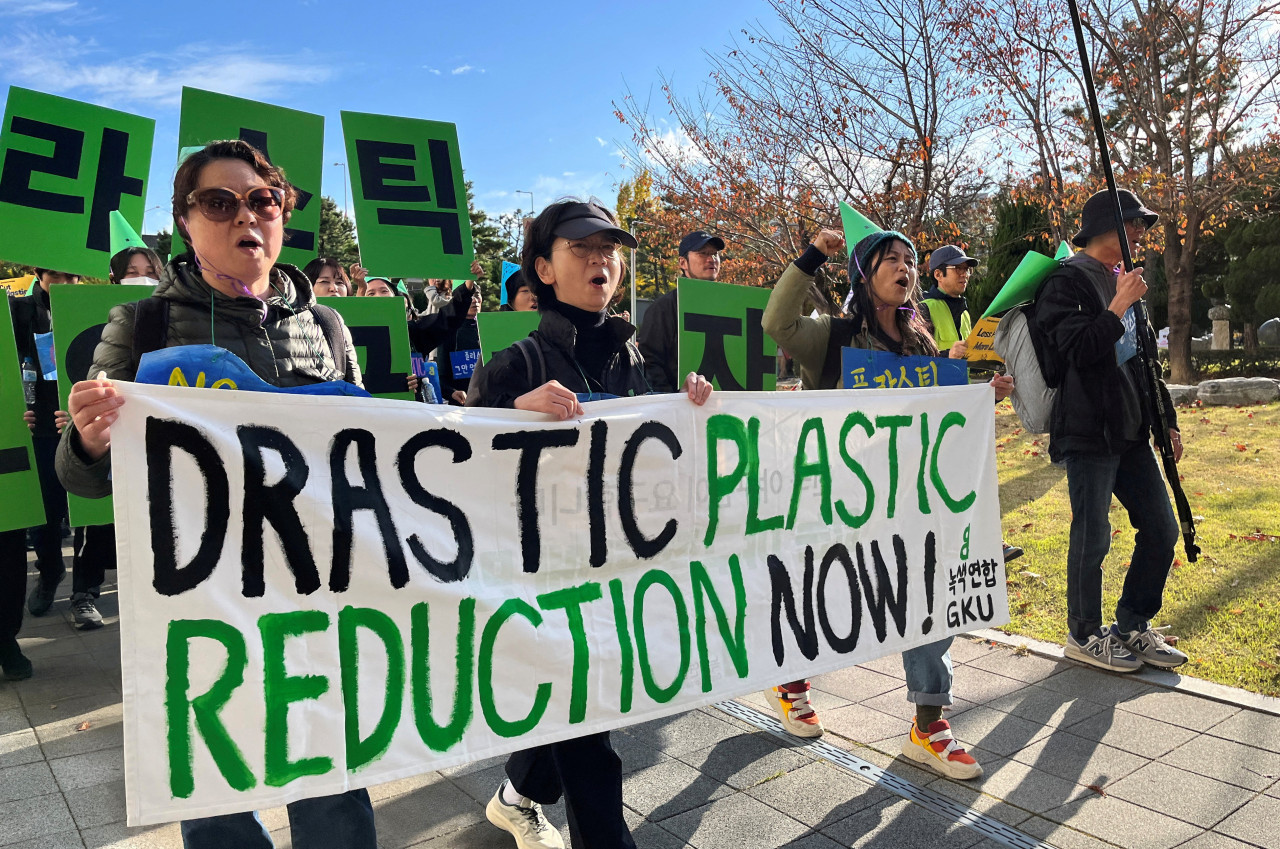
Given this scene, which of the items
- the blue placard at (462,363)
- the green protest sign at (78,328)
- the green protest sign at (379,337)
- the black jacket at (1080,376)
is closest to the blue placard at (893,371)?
the black jacket at (1080,376)

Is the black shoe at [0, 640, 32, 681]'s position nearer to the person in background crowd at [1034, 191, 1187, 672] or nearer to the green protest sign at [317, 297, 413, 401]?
the green protest sign at [317, 297, 413, 401]

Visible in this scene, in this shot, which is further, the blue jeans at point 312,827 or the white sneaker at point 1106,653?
the white sneaker at point 1106,653

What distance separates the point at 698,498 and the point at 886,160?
33.3 feet

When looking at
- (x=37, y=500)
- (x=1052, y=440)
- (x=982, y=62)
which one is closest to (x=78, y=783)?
(x=37, y=500)

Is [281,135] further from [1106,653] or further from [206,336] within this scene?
[1106,653]

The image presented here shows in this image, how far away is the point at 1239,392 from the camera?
1316 cm

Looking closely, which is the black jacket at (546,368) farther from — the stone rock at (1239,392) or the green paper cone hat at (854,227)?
the stone rock at (1239,392)

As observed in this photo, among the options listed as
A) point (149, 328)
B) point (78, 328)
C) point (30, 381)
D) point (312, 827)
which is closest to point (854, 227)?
point (149, 328)

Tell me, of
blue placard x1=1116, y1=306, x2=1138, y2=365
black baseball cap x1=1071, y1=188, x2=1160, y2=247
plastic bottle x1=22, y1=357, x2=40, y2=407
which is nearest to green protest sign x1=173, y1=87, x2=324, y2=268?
plastic bottle x1=22, y1=357, x2=40, y2=407

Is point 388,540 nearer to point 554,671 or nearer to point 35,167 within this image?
point 554,671

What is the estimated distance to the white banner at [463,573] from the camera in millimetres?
1901

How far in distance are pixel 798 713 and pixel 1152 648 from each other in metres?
1.77

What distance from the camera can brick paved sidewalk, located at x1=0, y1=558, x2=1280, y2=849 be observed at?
2.94 m

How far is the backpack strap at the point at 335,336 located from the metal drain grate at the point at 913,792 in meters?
2.28
